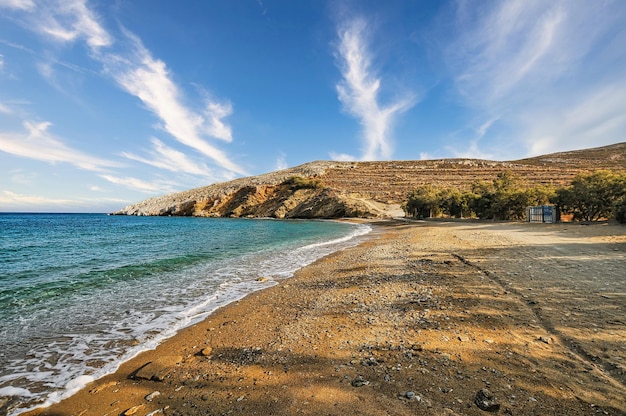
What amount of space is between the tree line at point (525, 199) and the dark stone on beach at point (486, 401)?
27638mm

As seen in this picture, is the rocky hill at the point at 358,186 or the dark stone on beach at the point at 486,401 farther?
the rocky hill at the point at 358,186

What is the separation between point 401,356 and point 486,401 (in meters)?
1.27

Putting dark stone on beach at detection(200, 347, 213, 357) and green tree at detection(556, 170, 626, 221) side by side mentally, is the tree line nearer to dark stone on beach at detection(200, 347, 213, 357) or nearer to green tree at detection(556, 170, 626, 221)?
green tree at detection(556, 170, 626, 221)

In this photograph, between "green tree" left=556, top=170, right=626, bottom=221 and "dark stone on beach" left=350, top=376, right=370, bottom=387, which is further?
"green tree" left=556, top=170, right=626, bottom=221

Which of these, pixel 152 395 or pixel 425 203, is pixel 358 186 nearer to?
pixel 425 203

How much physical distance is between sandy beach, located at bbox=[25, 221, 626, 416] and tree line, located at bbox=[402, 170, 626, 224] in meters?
24.0

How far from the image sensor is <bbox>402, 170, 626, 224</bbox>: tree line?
25578mm

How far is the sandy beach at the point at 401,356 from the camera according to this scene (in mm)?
3365

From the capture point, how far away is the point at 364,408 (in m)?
3.25

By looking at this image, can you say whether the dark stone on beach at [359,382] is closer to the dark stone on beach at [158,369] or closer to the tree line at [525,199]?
the dark stone on beach at [158,369]

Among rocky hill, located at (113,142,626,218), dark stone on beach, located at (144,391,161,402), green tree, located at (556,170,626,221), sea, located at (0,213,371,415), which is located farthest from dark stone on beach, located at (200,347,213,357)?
rocky hill, located at (113,142,626,218)

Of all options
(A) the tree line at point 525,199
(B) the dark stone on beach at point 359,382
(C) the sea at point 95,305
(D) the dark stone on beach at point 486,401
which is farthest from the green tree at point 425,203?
(B) the dark stone on beach at point 359,382

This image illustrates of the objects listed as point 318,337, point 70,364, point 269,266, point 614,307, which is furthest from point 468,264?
point 70,364

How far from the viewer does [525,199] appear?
33.8 m
